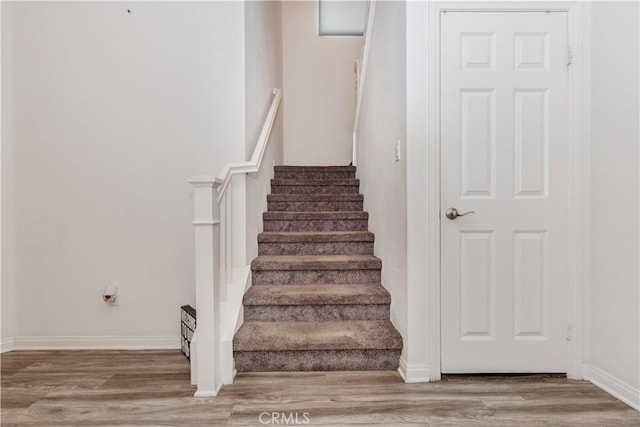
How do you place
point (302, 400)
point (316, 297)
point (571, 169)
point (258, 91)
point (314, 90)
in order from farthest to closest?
point (314, 90) → point (258, 91) → point (316, 297) → point (571, 169) → point (302, 400)

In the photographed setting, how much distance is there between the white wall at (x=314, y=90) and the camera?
200 inches

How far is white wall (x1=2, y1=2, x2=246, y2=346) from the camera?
98.3 inches

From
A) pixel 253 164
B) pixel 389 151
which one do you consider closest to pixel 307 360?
pixel 253 164

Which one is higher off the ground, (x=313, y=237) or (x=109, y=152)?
(x=109, y=152)

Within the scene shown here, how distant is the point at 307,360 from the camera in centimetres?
205

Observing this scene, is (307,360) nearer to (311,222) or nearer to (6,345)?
(311,222)

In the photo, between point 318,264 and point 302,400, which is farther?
point 318,264

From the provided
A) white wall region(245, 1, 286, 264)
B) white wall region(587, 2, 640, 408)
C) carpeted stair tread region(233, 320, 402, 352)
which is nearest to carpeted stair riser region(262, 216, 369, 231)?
white wall region(245, 1, 286, 264)

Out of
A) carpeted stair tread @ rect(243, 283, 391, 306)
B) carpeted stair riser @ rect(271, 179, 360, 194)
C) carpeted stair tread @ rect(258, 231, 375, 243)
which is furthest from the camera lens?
carpeted stair riser @ rect(271, 179, 360, 194)

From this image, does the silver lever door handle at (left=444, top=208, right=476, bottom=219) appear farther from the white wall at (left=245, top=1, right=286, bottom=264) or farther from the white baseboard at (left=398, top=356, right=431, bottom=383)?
the white wall at (left=245, top=1, right=286, bottom=264)

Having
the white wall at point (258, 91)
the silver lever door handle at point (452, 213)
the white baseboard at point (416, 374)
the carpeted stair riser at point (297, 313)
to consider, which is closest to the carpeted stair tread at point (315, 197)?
the white wall at point (258, 91)

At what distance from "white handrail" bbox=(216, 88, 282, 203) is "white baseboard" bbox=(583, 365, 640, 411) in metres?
2.13

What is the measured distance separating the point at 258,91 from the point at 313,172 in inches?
45.8

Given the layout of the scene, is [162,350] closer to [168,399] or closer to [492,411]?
[168,399]
